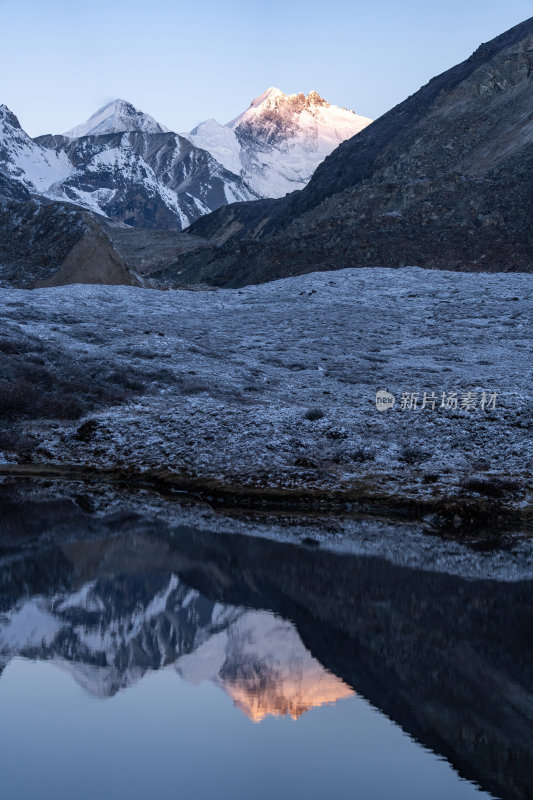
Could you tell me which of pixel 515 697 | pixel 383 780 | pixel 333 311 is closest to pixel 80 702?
pixel 383 780

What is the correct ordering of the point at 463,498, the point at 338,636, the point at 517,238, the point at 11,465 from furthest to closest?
1. the point at 517,238
2. the point at 11,465
3. the point at 463,498
4. the point at 338,636

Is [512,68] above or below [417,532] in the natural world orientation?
above

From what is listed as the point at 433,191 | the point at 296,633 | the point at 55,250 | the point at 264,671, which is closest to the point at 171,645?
the point at 264,671

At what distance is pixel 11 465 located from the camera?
23172 mm

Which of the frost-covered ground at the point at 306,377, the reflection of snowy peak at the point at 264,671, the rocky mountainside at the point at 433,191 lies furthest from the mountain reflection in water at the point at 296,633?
the rocky mountainside at the point at 433,191

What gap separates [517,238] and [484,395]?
41480mm

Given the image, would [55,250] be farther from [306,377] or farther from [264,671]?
[264,671]

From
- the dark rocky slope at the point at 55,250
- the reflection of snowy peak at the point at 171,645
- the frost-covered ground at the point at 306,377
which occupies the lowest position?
the frost-covered ground at the point at 306,377

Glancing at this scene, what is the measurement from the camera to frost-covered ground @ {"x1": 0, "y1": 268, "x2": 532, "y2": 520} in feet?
72.7

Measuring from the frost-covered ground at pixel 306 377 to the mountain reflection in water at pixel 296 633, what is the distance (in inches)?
284

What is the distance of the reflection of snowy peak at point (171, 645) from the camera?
28.4ft

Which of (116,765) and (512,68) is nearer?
(116,765)

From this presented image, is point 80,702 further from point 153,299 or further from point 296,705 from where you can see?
point 153,299

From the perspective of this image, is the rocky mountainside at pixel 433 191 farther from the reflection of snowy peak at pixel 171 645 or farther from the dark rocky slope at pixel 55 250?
the reflection of snowy peak at pixel 171 645
